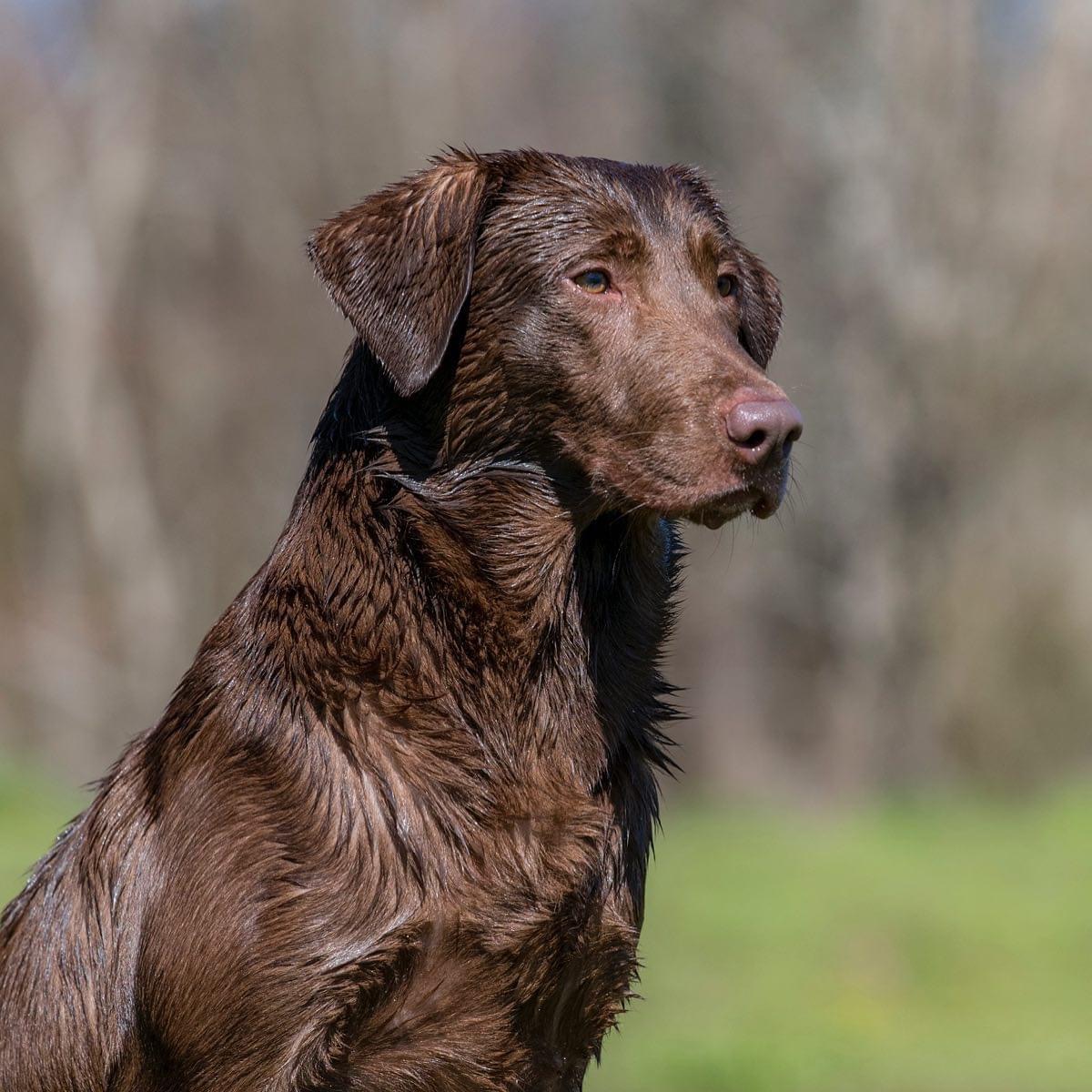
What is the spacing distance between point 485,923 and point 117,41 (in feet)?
52.7

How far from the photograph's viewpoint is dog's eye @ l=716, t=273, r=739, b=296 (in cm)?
444

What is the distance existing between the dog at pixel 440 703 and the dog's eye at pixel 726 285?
0.06 m

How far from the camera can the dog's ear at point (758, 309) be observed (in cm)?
461

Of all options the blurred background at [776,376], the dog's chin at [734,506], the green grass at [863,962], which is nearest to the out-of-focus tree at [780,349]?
the blurred background at [776,376]

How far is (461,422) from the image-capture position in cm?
414

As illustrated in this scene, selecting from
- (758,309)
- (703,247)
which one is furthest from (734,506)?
(758,309)

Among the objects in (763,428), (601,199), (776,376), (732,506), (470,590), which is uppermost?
(776,376)

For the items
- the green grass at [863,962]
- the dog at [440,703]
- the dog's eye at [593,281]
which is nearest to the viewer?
the dog at [440,703]

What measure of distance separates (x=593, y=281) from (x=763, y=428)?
0.63 meters

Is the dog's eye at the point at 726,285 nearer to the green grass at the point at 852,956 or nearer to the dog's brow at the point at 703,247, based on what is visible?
the dog's brow at the point at 703,247

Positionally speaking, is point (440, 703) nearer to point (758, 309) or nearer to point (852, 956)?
point (758, 309)

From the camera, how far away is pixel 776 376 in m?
16.3

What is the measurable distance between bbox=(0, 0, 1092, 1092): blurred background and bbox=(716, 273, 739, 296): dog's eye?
6.87 m

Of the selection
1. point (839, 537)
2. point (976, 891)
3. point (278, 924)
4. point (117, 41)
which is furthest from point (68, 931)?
point (117, 41)
